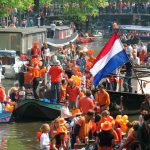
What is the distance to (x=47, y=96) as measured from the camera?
28.4 metres

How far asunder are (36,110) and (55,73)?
1776 mm

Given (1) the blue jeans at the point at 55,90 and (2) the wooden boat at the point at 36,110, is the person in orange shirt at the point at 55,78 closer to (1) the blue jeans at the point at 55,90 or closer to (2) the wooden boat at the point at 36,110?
(1) the blue jeans at the point at 55,90

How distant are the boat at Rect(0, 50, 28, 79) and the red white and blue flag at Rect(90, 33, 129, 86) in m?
17.7

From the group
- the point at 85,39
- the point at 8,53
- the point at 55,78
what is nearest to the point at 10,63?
the point at 8,53

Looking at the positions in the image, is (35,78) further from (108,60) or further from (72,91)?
(108,60)

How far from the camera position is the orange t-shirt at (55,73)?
2728 centimetres

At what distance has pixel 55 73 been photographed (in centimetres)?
2730

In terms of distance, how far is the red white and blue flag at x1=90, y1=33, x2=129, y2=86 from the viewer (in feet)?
74.8

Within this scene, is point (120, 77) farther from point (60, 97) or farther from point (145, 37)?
point (145, 37)

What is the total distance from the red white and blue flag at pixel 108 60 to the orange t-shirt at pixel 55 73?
14.0ft

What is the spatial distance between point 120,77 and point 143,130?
11.6 metres

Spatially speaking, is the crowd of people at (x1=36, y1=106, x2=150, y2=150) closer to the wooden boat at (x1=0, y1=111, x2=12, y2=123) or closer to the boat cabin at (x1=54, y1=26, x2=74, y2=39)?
the wooden boat at (x1=0, y1=111, x2=12, y2=123)

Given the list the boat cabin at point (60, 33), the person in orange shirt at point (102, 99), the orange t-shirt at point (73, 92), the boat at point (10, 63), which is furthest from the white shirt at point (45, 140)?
the boat cabin at point (60, 33)

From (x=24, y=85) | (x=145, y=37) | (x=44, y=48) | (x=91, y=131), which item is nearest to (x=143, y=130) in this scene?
(x=91, y=131)
